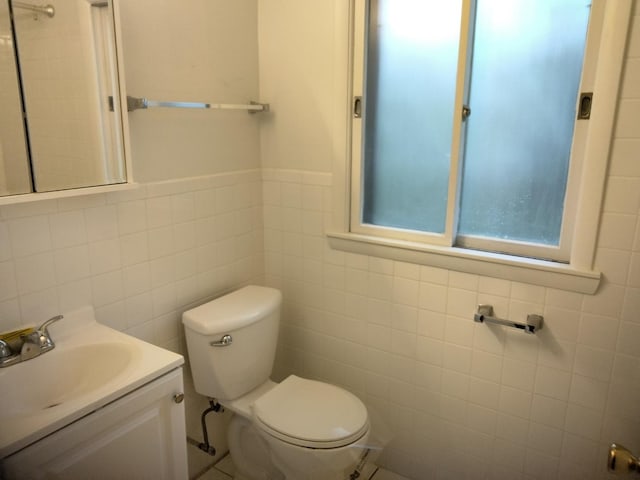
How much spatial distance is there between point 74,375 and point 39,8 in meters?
1.07

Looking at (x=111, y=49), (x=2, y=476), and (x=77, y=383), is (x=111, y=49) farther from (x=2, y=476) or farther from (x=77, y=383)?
(x=2, y=476)

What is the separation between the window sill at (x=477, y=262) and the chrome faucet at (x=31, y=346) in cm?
112

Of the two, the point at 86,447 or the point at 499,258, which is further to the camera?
the point at 499,258

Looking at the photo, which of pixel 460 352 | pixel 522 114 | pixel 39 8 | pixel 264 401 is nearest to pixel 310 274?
pixel 264 401

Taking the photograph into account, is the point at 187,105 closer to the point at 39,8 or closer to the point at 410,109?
the point at 39,8

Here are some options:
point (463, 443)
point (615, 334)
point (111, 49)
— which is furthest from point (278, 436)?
point (111, 49)

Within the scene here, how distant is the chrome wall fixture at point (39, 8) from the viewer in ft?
4.28

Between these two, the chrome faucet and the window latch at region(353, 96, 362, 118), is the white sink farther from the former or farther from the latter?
the window latch at region(353, 96, 362, 118)

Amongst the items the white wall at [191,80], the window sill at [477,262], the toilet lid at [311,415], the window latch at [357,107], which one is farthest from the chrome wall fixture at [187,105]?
the toilet lid at [311,415]

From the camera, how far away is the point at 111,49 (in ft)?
4.96

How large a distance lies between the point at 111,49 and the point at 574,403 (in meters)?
1.95

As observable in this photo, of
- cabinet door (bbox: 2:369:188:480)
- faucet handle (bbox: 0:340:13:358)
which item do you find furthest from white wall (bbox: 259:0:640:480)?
faucet handle (bbox: 0:340:13:358)

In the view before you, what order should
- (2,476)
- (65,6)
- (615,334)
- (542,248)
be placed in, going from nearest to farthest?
(2,476), (65,6), (615,334), (542,248)

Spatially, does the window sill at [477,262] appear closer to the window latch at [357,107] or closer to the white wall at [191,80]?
the window latch at [357,107]
